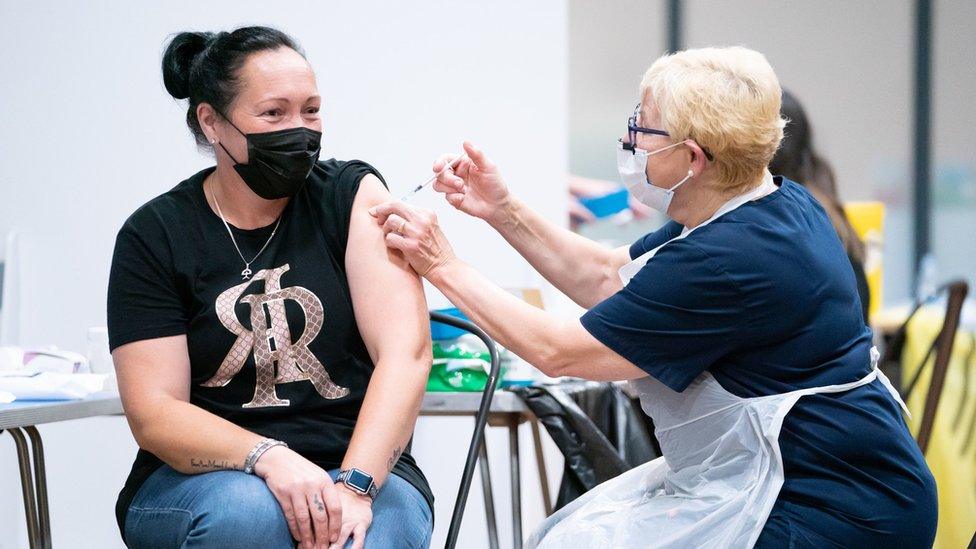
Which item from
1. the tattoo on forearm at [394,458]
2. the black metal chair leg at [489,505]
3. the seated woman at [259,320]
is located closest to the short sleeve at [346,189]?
the seated woman at [259,320]

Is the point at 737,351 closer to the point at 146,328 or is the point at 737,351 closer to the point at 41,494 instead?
the point at 146,328

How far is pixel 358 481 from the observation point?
1499mm

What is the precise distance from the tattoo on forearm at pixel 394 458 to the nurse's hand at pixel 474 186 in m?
0.52

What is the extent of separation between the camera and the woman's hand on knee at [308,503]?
144 centimetres

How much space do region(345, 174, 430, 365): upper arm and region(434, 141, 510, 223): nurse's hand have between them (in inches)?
9.5

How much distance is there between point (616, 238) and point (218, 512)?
4.31m

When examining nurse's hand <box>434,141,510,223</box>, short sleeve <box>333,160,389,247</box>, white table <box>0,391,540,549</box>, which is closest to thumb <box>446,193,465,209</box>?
nurse's hand <box>434,141,510,223</box>

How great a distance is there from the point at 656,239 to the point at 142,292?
897 mm

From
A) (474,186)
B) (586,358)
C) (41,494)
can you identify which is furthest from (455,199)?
(41,494)

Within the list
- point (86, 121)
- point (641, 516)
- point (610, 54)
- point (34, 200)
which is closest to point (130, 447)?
point (34, 200)

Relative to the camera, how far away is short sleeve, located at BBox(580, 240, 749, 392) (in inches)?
56.8

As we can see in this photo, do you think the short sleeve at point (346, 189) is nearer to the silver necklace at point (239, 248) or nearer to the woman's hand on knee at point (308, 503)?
the silver necklace at point (239, 248)

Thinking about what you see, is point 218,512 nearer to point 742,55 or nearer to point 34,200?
point 742,55

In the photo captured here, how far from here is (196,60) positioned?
1.71 metres
